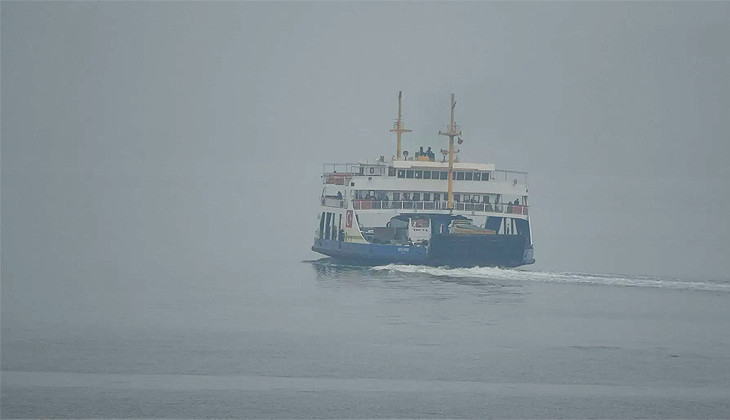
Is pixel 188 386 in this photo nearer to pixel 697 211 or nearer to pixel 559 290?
pixel 559 290

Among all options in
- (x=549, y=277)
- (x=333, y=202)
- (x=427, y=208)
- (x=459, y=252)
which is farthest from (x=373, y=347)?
(x=333, y=202)

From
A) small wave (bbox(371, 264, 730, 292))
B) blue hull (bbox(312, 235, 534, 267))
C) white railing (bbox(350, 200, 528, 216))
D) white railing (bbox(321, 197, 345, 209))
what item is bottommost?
small wave (bbox(371, 264, 730, 292))

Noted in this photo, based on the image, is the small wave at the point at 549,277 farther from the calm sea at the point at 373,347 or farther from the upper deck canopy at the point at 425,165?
the upper deck canopy at the point at 425,165

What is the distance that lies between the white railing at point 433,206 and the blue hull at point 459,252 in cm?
214

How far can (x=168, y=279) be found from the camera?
220ft

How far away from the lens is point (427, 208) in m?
67.4

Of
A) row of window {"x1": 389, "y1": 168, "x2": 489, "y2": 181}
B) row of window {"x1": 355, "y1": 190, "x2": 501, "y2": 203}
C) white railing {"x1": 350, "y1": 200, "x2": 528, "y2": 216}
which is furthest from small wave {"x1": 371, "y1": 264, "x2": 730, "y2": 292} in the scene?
row of window {"x1": 389, "y1": 168, "x2": 489, "y2": 181}

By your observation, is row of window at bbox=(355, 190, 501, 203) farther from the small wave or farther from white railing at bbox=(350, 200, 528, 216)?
the small wave

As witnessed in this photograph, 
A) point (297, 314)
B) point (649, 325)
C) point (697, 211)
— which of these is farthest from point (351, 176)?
point (697, 211)

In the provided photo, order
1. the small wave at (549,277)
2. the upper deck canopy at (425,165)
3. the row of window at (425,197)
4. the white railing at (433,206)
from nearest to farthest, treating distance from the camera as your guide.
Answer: the small wave at (549,277)
the white railing at (433,206)
the upper deck canopy at (425,165)
the row of window at (425,197)

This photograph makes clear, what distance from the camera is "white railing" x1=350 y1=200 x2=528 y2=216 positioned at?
67312 millimetres

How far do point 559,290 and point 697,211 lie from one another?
114424 mm

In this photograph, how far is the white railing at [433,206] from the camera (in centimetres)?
6731

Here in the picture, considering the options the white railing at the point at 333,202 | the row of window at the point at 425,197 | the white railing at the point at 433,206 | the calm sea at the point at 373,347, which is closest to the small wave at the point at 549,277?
the calm sea at the point at 373,347
